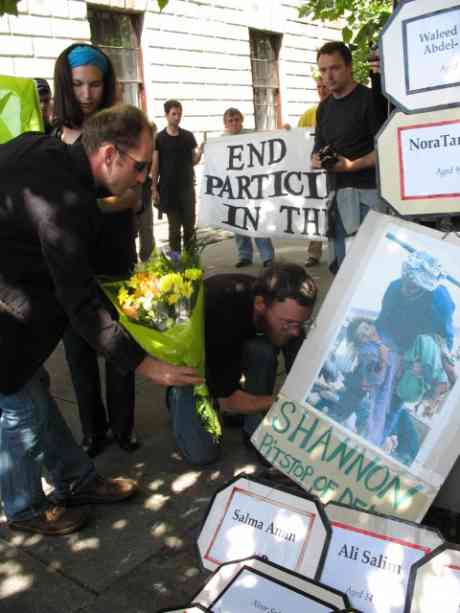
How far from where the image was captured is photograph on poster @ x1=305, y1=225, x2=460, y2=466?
2.15 meters

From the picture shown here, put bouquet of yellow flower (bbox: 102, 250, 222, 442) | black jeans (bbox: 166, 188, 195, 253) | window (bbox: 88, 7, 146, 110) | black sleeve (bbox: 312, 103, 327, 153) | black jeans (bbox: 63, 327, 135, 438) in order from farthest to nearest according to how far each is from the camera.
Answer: window (bbox: 88, 7, 146, 110) < black jeans (bbox: 166, 188, 195, 253) < black sleeve (bbox: 312, 103, 327, 153) < black jeans (bbox: 63, 327, 135, 438) < bouquet of yellow flower (bbox: 102, 250, 222, 442)

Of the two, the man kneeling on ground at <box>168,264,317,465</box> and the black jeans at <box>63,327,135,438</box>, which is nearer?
the man kneeling on ground at <box>168,264,317,465</box>

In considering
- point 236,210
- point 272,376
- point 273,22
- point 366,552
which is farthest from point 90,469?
point 273,22

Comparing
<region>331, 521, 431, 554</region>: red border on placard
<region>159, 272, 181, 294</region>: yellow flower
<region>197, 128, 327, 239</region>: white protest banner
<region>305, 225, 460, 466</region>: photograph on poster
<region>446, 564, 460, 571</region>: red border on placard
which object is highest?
<region>197, 128, 327, 239</region>: white protest banner

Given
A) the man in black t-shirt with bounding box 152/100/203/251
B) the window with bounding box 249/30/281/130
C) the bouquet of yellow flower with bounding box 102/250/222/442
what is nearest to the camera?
the bouquet of yellow flower with bounding box 102/250/222/442

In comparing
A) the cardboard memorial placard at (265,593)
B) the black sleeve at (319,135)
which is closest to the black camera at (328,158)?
the black sleeve at (319,135)

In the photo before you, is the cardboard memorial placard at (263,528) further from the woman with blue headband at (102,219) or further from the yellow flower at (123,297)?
the woman with blue headband at (102,219)

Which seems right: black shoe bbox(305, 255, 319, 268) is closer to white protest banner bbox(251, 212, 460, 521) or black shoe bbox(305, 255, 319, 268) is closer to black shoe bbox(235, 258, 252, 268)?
black shoe bbox(235, 258, 252, 268)

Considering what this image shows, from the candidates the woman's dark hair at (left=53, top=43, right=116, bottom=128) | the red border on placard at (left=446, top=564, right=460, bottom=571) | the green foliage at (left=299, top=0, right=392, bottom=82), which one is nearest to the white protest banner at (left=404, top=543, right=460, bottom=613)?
the red border on placard at (left=446, top=564, right=460, bottom=571)

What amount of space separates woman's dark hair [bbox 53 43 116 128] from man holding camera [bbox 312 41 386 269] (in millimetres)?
1660

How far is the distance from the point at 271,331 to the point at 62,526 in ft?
3.73

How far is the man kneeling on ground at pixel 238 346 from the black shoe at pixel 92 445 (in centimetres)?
47

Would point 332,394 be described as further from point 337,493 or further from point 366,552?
point 366,552

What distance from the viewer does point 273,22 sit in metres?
13.4
